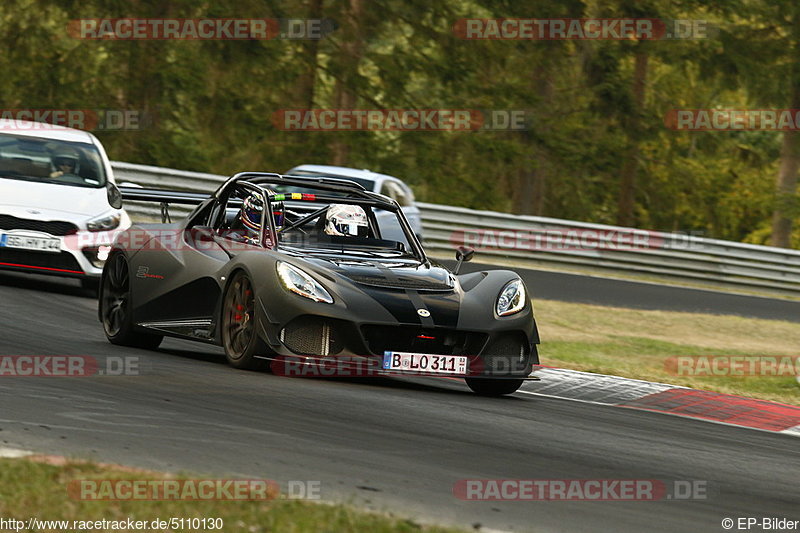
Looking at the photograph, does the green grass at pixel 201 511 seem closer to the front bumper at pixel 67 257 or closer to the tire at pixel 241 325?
the tire at pixel 241 325

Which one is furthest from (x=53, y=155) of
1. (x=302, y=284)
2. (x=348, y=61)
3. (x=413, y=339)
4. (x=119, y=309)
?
(x=348, y=61)

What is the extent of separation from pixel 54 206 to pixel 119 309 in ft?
10.9

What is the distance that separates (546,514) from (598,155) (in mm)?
27748

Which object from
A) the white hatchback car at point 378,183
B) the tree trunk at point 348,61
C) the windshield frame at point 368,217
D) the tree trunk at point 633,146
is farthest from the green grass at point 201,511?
the tree trunk at point 633,146

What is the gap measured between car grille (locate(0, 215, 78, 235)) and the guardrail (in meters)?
9.95

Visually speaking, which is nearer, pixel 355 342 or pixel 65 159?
pixel 355 342

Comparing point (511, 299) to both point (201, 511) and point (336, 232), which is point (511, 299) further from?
point (201, 511)

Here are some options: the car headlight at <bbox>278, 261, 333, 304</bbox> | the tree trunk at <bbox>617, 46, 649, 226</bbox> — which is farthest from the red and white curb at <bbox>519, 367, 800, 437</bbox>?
the tree trunk at <bbox>617, 46, 649, 226</bbox>

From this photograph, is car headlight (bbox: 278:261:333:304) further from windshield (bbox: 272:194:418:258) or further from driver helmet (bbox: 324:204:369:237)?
driver helmet (bbox: 324:204:369:237)

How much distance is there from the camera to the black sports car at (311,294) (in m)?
8.79

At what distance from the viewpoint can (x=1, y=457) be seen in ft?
18.7

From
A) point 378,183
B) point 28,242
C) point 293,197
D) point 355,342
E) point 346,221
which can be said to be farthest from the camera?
point 378,183

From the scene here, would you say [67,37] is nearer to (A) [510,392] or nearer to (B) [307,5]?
(B) [307,5]

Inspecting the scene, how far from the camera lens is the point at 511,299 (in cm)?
948
